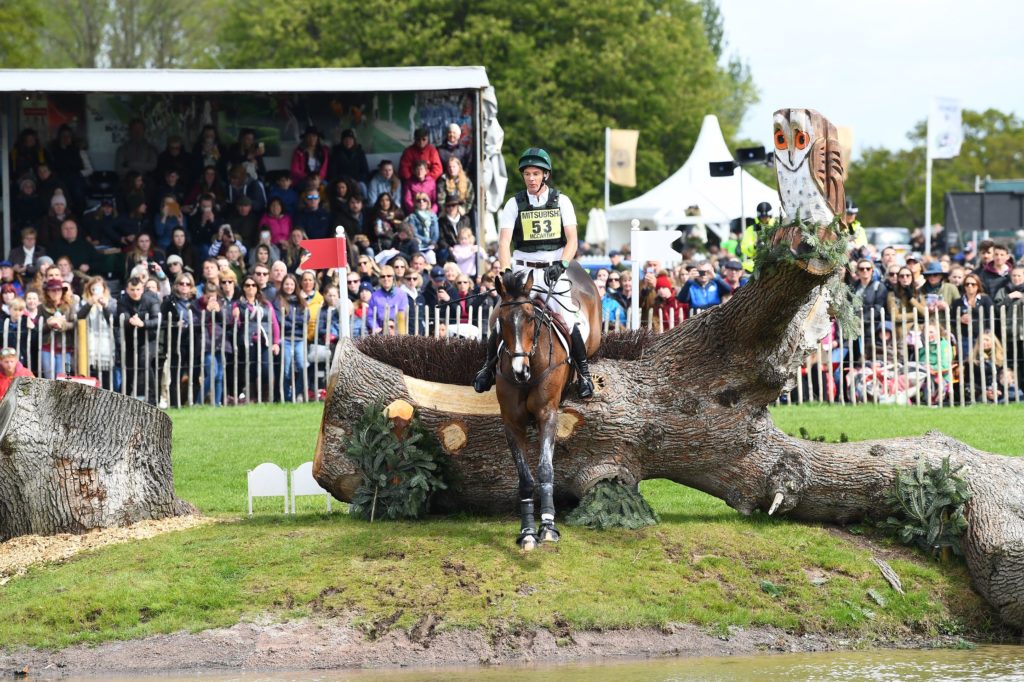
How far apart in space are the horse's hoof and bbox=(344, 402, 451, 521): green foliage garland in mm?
1343

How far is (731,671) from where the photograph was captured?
11.2 metres

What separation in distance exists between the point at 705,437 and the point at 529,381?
1.74m

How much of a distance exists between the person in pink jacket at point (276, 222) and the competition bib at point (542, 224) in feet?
44.1

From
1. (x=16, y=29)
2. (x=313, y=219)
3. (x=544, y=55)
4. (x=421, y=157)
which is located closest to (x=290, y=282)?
(x=313, y=219)

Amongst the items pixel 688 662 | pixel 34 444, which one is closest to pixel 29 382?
pixel 34 444

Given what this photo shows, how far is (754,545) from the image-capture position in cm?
1302

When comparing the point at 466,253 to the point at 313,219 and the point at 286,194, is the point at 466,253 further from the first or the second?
the point at 286,194

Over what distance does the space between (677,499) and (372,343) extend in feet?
11.3

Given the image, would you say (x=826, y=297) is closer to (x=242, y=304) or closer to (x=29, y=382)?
(x=29, y=382)

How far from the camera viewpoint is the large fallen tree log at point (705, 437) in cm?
1331

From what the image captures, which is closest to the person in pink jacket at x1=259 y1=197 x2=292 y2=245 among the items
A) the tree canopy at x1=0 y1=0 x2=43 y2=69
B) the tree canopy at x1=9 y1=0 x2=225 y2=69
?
the tree canopy at x1=0 y1=0 x2=43 y2=69

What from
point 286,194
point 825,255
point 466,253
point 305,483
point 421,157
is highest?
point 421,157

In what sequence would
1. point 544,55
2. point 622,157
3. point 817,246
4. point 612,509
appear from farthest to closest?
point 544,55 < point 622,157 < point 612,509 < point 817,246

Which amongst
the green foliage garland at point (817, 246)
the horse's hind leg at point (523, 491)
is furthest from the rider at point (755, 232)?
the horse's hind leg at point (523, 491)
